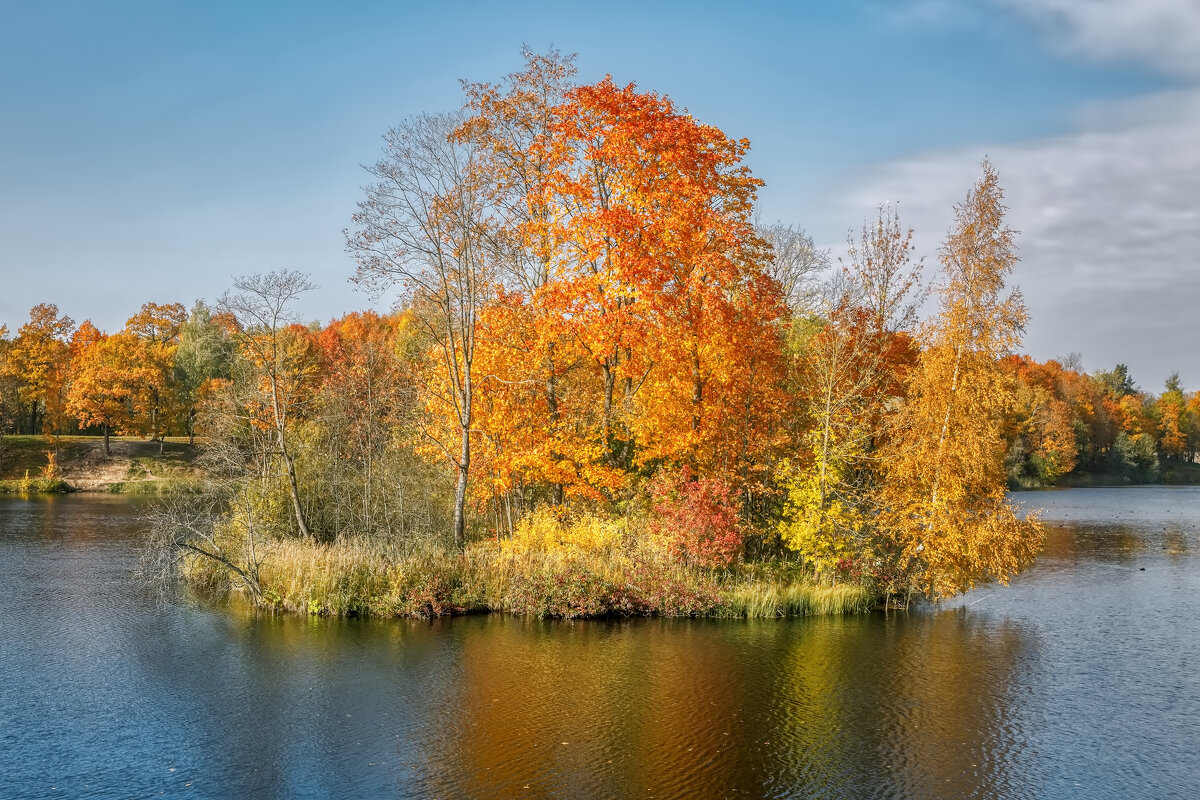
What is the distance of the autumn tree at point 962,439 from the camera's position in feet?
82.6

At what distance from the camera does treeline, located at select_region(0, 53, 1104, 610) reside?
2558 cm

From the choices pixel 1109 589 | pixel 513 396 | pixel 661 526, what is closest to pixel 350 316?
pixel 513 396

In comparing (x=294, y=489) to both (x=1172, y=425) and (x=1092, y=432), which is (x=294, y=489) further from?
(x=1172, y=425)

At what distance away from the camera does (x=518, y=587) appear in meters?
23.8

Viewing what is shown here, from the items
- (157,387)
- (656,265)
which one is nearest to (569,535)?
(656,265)

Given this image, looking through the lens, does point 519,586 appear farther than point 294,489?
No

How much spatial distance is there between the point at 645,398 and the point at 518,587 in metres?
7.84

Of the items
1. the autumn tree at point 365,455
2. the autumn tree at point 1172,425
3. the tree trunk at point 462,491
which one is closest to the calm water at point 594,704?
the tree trunk at point 462,491

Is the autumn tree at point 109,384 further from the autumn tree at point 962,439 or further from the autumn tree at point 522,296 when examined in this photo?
the autumn tree at point 962,439

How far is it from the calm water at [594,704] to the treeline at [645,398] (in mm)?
2868

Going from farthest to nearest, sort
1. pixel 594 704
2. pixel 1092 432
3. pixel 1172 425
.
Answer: pixel 1172 425, pixel 1092 432, pixel 594 704

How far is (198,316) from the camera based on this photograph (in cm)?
7606

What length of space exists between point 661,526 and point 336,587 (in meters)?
9.43

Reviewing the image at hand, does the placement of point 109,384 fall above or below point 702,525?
above
